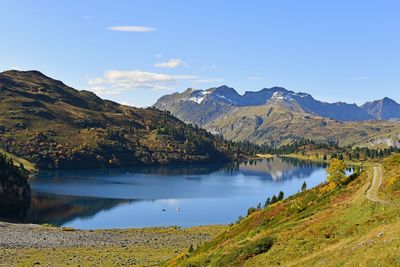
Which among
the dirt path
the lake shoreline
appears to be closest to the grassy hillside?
the dirt path

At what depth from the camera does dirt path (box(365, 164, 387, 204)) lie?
54656mm

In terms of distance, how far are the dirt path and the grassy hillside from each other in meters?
0.15

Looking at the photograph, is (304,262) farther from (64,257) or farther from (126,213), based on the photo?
(126,213)

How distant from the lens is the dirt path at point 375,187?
179 feet

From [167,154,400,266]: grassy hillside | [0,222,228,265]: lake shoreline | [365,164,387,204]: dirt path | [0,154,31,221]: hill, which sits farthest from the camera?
[0,154,31,221]: hill

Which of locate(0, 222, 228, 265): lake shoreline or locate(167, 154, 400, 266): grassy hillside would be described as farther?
locate(0, 222, 228, 265): lake shoreline

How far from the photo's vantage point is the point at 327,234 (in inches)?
1730

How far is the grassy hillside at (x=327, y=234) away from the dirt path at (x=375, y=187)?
15 centimetres

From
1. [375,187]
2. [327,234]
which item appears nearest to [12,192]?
[375,187]

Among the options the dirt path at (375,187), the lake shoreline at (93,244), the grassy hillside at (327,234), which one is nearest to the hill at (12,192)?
the lake shoreline at (93,244)

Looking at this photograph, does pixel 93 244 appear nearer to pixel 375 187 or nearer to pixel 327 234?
pixel 375 187

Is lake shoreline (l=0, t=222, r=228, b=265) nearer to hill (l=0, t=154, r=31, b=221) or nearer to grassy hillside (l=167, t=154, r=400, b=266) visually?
grassy hillside (l=167, t=154, r=400, b=266)

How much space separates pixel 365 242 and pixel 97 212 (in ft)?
498

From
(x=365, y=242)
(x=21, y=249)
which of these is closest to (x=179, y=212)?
(x=21, y=249)
